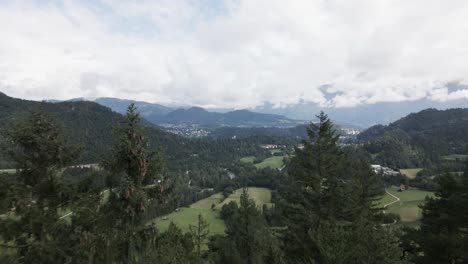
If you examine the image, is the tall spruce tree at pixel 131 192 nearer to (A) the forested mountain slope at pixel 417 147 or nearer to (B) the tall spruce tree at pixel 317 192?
(B) the tall spruce tree at pixel 317 192

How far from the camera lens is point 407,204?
61.7 meters

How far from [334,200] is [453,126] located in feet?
Answer: 685

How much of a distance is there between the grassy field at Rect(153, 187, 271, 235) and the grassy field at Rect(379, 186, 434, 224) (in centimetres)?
2930

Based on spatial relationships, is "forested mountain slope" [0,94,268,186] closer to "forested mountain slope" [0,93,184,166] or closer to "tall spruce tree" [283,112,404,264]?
"forested mountain slope" [0,93,184,166]

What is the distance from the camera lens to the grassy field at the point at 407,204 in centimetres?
5316

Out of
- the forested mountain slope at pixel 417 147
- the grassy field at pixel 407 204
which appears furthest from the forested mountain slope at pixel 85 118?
the forested mountain slope at pixel 417 147

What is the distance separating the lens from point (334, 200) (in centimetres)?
1680

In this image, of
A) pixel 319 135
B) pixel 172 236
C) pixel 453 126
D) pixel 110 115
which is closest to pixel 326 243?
pixel 172 236

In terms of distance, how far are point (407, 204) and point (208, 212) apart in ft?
158

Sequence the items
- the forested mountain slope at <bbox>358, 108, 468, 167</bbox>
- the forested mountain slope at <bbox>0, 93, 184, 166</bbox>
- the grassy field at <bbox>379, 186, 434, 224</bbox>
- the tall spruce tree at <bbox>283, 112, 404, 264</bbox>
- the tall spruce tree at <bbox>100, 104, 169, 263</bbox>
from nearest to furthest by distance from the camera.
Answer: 1. the tall spruce tree at <bbox>100, 104, 169, 263</bbox>
2. the tall spruce tree at <bbox>283, 112, 404, 264</bbox>
3. the grassy field at <bbox>379, 186, 434, 224</bbox>
4. the forested mountain slope at <bbox>358, 108, 468, 167</bbox>
5. the forested mountain slope at <bbox>0, 93, 184, 166</bbox>

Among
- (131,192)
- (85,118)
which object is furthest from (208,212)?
(85,118)

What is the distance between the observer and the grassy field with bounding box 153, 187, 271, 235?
57.8 m

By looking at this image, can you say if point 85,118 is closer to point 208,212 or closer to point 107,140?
point 107,140

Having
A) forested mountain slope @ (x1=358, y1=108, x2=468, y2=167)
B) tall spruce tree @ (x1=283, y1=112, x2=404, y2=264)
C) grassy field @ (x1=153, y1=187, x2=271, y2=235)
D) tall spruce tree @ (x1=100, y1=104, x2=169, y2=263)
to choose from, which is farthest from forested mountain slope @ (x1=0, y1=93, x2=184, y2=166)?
tall spruce tree @ (x1=100, y1=104, x2=169, y2=263)
